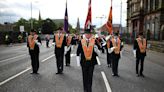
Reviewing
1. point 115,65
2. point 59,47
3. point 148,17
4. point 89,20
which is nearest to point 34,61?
point 59,47

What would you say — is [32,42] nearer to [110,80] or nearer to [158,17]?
[110,80]

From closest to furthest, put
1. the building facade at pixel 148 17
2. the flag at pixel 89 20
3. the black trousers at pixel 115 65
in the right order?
the flag at pixel 89 20, the black trousers at pixel 115 65, the building facade at pixel 148 17

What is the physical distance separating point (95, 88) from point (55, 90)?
49.9 inches

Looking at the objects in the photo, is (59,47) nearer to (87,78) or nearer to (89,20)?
(89,20)

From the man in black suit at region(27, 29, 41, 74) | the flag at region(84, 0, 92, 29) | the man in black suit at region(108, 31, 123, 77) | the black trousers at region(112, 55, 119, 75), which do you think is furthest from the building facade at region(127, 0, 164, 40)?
the flag at region(84, 0, 92, 29)

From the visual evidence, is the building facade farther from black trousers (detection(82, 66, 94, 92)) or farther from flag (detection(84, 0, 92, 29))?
black trousers (detection(82, 66, 94, 92))

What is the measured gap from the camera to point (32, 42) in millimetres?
12797

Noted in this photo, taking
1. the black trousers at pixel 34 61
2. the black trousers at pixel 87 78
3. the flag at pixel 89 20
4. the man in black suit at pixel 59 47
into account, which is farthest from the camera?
the man in black suit at pixel 59 47

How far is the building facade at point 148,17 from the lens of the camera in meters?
52.4

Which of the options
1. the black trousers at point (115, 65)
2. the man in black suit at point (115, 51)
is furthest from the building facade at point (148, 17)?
the black trousers at point (115, 65)

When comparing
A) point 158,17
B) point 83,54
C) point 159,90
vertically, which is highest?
point 158,17

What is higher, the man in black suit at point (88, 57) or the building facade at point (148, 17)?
the building facade at point (148, 17)

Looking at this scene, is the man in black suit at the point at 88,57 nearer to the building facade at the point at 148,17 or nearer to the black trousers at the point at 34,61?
the black trousers at the point at 34,61

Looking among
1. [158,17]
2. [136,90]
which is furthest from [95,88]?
[158,17]
